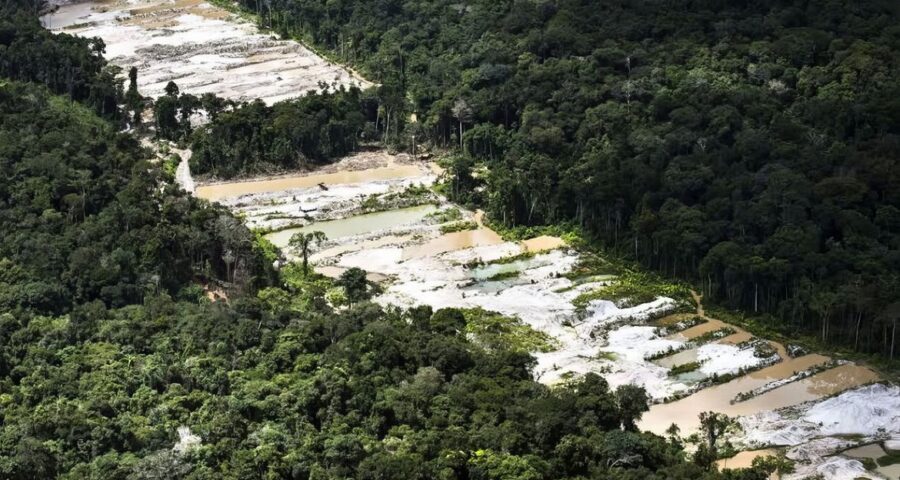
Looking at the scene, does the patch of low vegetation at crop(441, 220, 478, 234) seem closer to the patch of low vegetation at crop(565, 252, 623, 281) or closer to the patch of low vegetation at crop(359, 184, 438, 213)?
the patch of low vegetation at crop(359, 184, 438, 213)

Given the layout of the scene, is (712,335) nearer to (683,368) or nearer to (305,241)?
(683,368)

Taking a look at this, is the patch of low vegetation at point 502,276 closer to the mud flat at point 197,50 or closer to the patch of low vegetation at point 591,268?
the patch of low vegetation at point 591,268

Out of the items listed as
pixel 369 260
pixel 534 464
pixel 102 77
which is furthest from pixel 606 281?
pixel 102 77

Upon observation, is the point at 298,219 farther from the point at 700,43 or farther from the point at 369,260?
the point at 700,43

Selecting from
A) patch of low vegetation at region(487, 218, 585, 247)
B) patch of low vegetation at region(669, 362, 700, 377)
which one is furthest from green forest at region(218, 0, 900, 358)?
patch of low vegetation at region(669, 362, 700, 377)

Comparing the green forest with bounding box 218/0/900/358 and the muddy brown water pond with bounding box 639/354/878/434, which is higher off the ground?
the green forest with bounding box 218/0/900/358

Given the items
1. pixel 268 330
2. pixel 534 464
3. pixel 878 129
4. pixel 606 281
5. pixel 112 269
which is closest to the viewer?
pixel 534 464
